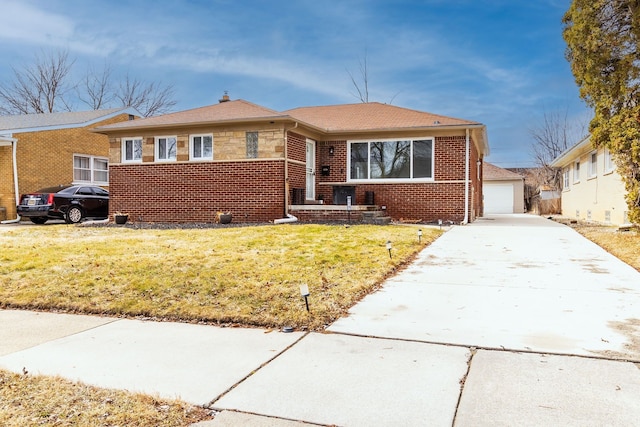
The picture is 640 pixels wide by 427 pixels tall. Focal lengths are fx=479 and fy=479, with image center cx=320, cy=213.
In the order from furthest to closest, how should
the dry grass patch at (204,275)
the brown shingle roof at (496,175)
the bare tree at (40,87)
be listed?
1. the bare tree at (40,87)
2. the brown shingle roof at (496,175)
3. the dry grass patch at (204,275)

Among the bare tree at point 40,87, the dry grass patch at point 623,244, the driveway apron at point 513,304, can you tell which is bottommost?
the driveway apron at point 513,304

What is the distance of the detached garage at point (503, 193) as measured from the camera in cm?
3406

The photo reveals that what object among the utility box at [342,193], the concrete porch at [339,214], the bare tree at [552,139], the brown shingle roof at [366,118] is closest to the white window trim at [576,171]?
the brown shingle roof at [366,118]

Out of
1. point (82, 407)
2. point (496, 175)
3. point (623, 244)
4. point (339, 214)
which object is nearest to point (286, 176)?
point (339, 214)

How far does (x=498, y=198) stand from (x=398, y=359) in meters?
33.1

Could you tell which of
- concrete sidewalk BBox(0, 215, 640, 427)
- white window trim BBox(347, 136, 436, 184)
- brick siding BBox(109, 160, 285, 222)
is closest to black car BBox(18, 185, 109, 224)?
brick siding BBox(109, 160, 285, 222)

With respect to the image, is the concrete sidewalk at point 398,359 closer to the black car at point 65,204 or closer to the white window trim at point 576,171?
the black car at point 65,204

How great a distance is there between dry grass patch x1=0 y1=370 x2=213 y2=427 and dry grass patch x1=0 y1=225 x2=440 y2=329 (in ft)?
5.79

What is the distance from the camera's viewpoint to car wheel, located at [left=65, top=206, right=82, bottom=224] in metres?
17.2

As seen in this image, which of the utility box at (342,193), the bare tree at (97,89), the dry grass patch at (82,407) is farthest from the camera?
the bare tree at (97,89)

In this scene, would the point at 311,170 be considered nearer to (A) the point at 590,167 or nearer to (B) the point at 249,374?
(A) the point at 590,167

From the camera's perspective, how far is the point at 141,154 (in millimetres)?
16688

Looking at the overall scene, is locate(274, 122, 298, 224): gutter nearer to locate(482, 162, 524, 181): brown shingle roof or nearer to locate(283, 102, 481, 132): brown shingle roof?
locate(283, 102, 481, 132): brown shingle roof

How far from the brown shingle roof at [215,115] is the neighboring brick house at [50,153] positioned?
5.10 meters
